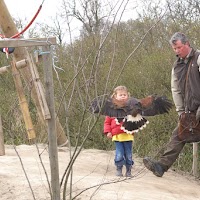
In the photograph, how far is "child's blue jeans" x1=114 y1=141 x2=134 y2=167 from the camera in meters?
5.36

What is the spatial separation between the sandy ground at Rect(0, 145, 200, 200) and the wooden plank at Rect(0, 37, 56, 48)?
35.3 inches

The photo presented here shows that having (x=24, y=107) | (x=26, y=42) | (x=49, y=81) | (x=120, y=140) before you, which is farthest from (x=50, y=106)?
(x=120, y=140)

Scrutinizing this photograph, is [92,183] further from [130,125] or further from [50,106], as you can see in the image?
[50,106]

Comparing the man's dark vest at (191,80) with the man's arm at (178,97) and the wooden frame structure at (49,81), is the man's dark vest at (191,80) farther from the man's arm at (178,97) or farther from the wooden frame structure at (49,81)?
the wooden frame structure at (49,81)

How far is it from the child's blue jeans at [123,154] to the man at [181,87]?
1.10 feet

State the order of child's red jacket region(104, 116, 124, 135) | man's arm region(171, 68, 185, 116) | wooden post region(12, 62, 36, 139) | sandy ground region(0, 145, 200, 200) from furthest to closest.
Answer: man's arm region(171, 68, 185, 116)
child's red jacket region(104, 116, 124, 135)
wooden post region(12, 62, 36, 139)
sandy ground region(0, 145, 200, 200)

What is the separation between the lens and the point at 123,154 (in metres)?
5.41

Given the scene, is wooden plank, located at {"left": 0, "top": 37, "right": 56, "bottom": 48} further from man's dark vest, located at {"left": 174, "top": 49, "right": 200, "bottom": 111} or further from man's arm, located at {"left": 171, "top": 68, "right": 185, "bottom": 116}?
man's arm, located at {"left": 171, "top": 68, "right": 185, "bottom": 116}

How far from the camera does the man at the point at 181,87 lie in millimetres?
5250

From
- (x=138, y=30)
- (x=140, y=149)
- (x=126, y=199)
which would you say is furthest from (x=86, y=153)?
(x=138, y=30)

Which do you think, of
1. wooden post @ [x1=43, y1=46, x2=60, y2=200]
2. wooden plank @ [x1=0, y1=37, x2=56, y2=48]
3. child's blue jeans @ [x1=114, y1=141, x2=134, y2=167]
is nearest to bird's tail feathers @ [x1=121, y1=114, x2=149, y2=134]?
child's blue jeans @ [x1=114, y1=141, x2=134, y2=167]

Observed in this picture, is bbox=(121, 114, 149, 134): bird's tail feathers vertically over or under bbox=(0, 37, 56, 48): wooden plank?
under

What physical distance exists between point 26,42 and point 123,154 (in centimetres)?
271

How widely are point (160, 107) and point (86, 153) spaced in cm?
195
